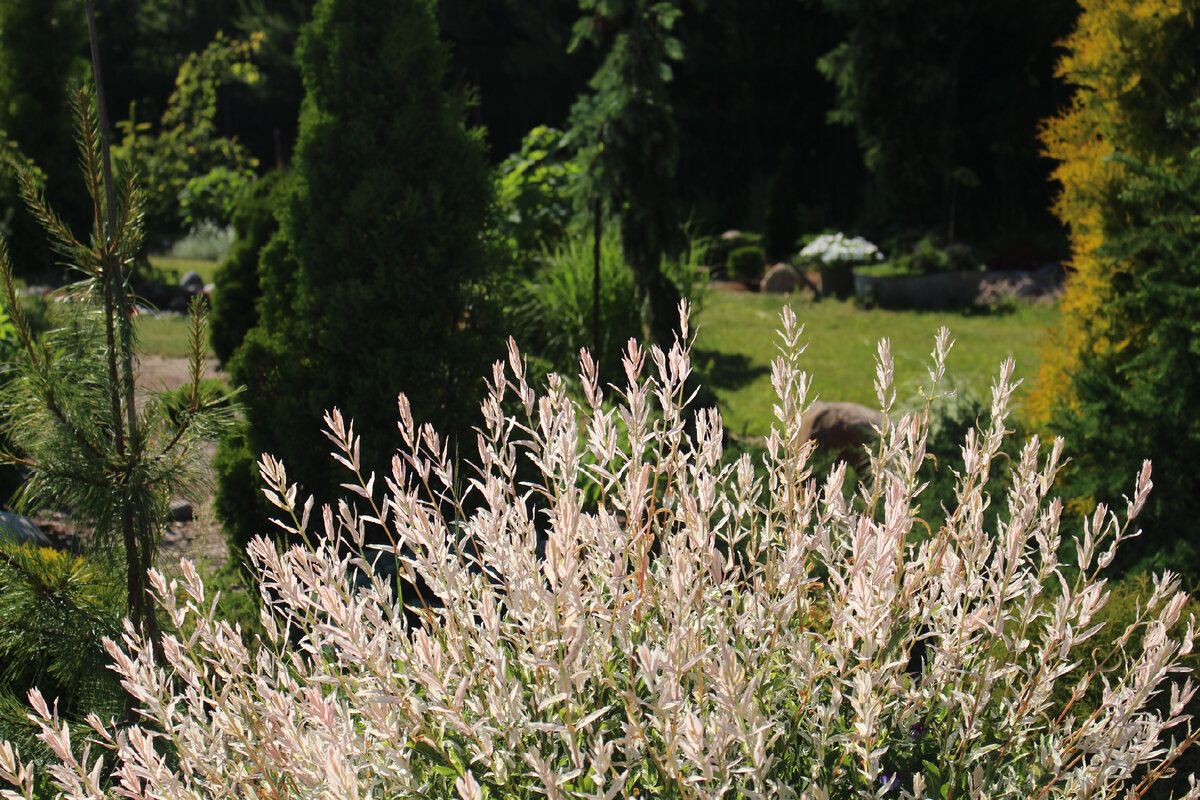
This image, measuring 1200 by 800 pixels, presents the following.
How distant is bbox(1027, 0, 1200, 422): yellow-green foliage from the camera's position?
4.47 m

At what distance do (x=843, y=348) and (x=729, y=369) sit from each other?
1659 mm

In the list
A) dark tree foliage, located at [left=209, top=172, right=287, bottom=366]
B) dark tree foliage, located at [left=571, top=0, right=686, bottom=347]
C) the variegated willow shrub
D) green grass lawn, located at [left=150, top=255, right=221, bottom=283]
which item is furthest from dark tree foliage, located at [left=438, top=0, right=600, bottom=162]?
the variegated willow shrub

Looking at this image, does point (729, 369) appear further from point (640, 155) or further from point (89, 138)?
point (89, 138)

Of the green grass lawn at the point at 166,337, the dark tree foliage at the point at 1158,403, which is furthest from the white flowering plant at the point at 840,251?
the dark tree foliage at the point at 1158,403

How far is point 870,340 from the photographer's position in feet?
33.4

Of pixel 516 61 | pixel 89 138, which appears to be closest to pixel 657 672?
pixel 89 138

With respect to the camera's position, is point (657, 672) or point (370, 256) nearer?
point (657, 672)

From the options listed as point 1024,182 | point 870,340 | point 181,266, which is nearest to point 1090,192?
point 870,340

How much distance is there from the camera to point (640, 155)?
7.71m

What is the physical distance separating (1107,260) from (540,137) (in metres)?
9.22

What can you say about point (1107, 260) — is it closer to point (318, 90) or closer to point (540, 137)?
point (318, 90)

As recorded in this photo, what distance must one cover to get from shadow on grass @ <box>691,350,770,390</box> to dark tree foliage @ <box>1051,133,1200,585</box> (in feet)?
14.9

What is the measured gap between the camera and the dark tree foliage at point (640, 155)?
755cm

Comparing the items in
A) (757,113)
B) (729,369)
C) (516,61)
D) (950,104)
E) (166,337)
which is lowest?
(729,369)
